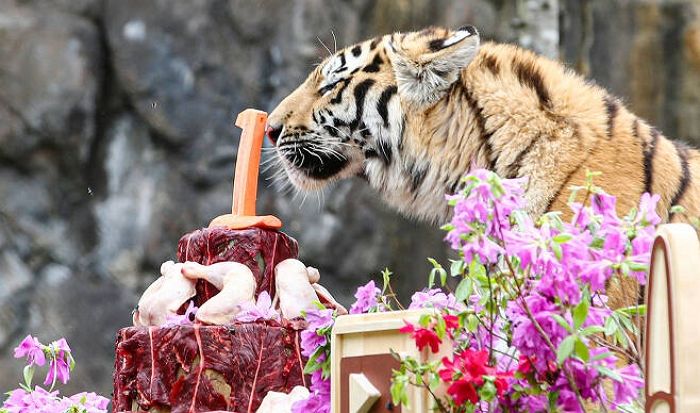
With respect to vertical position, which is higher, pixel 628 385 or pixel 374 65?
pixel 374 65

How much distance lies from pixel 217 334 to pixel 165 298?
0.19 m

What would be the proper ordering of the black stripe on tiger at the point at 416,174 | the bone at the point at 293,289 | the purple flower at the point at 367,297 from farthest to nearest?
1. the black stripe on tiger at the point at 416,174
2. the bone at the point at 293,289
3. the purple flower at the point at 367,297

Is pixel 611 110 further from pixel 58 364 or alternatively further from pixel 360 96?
pixel 58 364

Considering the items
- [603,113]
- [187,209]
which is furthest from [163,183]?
[603,113]

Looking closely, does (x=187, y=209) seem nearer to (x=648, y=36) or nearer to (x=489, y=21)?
(x=489, y=21)

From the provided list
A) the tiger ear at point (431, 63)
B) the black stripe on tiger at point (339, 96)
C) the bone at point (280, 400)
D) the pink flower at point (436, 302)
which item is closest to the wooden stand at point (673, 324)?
the pink flower at point (436, 302)

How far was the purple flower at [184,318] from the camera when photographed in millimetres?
2412

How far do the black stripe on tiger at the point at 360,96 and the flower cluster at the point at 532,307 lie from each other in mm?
1405

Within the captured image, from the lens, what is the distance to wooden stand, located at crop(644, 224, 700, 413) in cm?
119

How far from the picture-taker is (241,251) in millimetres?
2545

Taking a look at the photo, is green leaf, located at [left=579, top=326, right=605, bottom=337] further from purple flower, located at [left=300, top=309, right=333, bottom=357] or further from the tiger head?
the tiger head

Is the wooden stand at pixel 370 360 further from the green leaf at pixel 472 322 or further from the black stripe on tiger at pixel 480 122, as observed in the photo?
the black stripe on tiger at pixel 480 122

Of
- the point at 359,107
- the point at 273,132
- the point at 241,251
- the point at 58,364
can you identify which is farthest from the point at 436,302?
the point at 273,132

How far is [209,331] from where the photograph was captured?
7.75 ft
